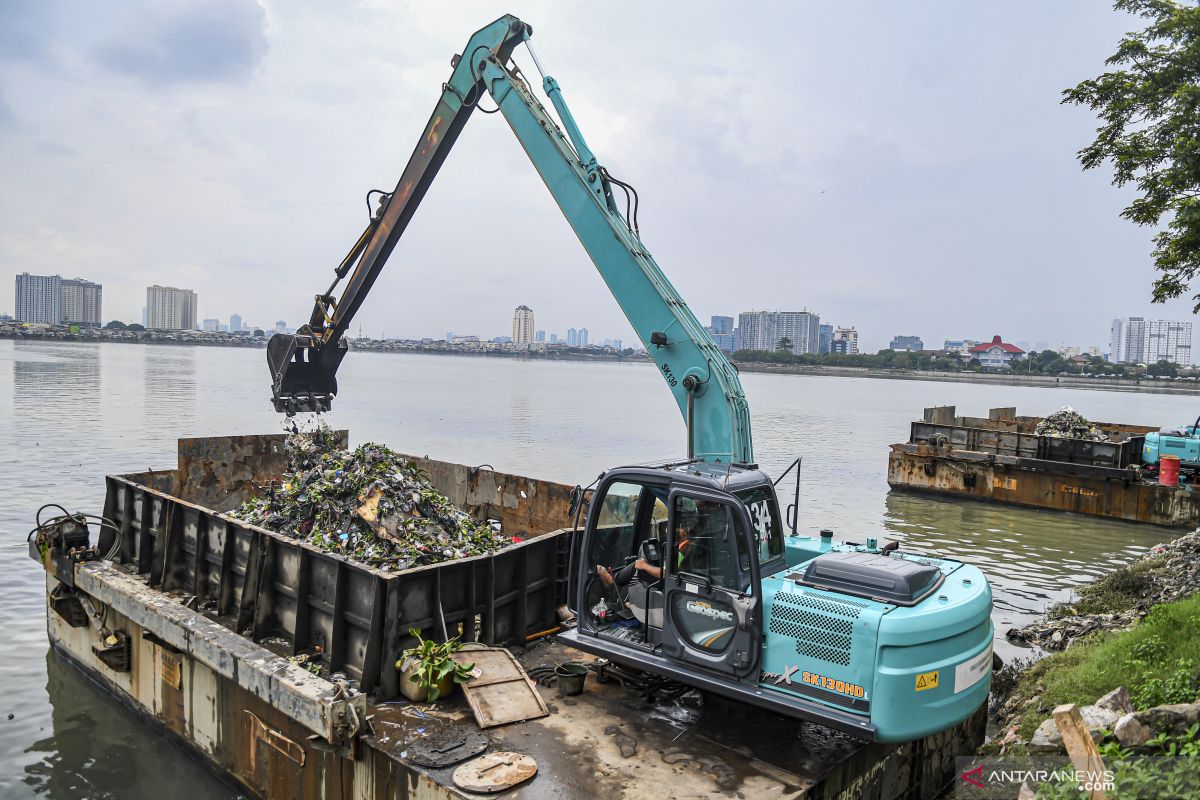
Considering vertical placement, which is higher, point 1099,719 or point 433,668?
point 1099,719

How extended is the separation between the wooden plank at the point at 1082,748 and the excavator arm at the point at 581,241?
3.94 metres

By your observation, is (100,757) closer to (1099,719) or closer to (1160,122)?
(1099,719)

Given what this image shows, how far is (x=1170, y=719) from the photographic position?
4.45 m

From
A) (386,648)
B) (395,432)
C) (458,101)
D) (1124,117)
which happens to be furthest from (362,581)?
(395,432)

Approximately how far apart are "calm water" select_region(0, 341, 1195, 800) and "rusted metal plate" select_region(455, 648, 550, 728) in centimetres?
262

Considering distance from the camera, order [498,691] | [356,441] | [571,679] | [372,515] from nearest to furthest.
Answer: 1. [498,691]
2. [571,679]
3. [372,515]
4. [356,441]

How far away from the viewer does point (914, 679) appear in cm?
452

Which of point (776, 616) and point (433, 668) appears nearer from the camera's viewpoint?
point (776, 616)

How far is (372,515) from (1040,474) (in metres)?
18.6

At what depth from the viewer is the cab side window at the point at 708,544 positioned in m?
5.11

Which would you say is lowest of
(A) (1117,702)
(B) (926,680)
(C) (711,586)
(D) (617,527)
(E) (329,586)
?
(A) (1117,702)

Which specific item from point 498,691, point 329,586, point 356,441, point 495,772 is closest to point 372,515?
point 329,586

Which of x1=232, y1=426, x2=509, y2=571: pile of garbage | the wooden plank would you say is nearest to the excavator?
the wooden plank

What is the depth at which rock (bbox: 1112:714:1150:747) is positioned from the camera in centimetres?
428
